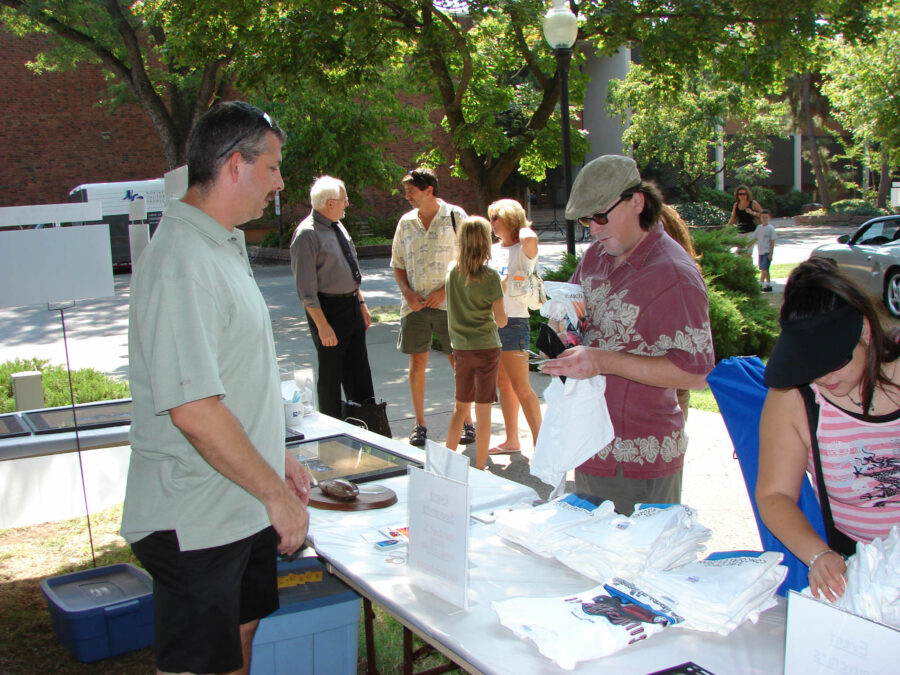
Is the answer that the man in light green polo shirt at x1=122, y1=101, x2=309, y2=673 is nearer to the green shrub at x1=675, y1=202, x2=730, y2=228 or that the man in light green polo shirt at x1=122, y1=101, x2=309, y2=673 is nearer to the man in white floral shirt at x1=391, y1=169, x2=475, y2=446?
the man in white floral shirt at x1=391, y1=169, x2=475, y2=446

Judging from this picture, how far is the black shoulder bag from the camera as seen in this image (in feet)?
6.85

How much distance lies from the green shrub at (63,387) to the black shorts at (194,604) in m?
4.97

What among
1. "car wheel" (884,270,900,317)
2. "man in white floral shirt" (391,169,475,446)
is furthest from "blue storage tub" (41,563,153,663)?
"car wheel" (884,270,900,317)

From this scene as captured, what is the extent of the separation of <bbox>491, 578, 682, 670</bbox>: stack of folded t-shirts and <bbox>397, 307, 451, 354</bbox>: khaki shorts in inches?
155

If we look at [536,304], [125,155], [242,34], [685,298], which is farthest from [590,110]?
[685,298]

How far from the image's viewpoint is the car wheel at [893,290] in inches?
436

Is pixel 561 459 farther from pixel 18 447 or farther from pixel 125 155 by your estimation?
pixel 125 155

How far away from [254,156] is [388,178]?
21970 mm

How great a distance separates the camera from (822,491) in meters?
2.12

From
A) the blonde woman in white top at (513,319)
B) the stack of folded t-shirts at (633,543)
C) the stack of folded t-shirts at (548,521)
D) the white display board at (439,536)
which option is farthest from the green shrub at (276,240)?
the stack of folded t-shirts at (633,543)

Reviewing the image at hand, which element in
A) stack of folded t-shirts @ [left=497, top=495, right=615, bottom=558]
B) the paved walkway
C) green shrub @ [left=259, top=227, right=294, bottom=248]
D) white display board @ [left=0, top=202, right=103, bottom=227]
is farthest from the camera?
green shrub @ [left=259, top=227, right=294, bottom=248]

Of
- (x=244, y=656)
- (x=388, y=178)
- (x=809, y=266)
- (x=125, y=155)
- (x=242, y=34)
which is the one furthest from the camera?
(x=125, y=155)

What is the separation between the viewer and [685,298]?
2.54 meters

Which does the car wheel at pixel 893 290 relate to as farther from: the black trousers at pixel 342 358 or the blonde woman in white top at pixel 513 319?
the black trousers at pixel 342 358
